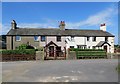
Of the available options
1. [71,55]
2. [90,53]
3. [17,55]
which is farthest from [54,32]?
[17,55]

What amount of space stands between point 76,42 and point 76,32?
2.96 m

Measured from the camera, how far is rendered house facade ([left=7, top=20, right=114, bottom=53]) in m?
53.5

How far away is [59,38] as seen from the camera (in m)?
54.7

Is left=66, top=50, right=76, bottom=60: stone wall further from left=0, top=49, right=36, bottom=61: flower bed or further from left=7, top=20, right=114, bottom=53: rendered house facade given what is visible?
left=7, top=20, right=114, bottom=53: rendered house facade

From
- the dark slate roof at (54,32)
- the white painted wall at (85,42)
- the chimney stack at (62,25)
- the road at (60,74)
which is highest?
the chimney stack at (62,25)

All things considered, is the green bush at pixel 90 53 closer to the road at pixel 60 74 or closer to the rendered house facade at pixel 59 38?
the rendered house facade at pixel 59 38

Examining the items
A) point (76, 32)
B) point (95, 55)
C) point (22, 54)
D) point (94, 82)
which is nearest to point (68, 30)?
point (76, 32)

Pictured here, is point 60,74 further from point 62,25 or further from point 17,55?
point 62,25

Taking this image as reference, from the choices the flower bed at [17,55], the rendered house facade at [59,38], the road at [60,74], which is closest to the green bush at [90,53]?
Answer: the flower bed at [17,55]

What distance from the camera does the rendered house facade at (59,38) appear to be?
5348cm

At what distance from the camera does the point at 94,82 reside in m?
12.6

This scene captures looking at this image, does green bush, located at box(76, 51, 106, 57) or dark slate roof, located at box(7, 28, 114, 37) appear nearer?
green bush, located at box(76, 51, 106, 57)

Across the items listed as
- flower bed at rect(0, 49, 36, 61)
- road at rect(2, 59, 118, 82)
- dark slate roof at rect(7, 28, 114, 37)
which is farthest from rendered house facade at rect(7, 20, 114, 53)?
road at rect(2, 59, 118, 82)

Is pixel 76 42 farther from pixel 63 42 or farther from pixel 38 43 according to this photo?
pixel 38 43
